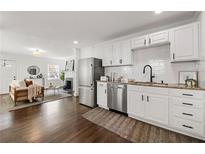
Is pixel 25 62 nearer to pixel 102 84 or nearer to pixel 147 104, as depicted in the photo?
pixel 102 84

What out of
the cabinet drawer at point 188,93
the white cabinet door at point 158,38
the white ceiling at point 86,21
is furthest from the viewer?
the white cabinet door at point 158,38

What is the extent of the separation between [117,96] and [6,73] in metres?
7.11

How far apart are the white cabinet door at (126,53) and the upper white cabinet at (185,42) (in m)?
1.13

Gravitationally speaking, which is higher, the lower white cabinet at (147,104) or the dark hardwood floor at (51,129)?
the lower white cabinet at (147,104)

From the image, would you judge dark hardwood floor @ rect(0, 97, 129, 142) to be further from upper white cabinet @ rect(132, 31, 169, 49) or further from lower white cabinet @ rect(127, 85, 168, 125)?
upper white cabinet @ rect(132, 31, 169, 49)

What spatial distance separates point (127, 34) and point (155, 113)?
8.31ft

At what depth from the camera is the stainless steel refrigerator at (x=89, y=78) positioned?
3.96 m

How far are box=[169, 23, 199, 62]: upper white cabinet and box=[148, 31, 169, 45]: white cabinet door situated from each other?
0.10 metres

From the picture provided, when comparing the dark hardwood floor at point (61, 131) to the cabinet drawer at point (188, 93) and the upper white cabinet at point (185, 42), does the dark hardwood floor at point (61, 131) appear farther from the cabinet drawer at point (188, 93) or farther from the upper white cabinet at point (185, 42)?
the upper white cabinet at point (185, 42)

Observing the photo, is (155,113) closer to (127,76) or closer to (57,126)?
(127,76)

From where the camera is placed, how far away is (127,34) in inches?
142

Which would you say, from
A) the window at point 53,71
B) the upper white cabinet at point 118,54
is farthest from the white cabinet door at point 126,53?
the window at point 53,71

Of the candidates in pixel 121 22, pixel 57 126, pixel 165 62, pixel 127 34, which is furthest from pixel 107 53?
pixel 57 126
